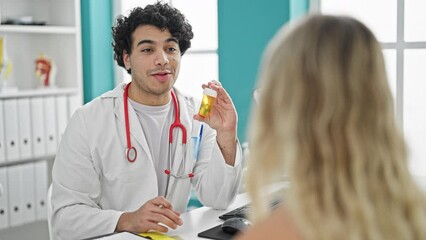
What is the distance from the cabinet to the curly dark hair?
1.08 m

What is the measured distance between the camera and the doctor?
1942 mm

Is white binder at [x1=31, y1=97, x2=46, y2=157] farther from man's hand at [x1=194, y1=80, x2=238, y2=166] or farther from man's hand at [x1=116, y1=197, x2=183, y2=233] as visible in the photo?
man's hand at [x1=116, y1=197, x2=183, y2=233]

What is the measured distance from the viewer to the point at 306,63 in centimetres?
81

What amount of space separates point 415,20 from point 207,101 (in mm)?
1232

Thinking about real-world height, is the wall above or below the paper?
above

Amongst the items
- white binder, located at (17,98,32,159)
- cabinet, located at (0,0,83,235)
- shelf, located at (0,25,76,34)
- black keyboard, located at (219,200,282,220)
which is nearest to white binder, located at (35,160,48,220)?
cabinet, located at (0,0,83,235)

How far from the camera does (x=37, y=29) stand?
Answer: 129 inches

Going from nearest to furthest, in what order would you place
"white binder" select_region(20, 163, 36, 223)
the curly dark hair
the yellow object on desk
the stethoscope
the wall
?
the yellow object on desk → the stethoscope → the curly dark hair → the wall → "white binder" select_region(20, 163, 36, 223)

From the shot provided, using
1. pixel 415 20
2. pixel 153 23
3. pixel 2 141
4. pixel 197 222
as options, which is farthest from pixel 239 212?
pixel 2 141

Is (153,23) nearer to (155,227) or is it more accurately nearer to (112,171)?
(112,171)

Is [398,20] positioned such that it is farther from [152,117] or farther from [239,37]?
[152,117]

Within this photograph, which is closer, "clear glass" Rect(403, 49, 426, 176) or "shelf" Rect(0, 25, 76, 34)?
"clear glass" Rect(403, 49, 426, 176)

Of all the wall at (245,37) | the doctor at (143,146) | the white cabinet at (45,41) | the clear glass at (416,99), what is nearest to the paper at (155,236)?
the doctor at (143,146)

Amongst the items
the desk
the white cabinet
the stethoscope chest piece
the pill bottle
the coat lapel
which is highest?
the white cabinet
